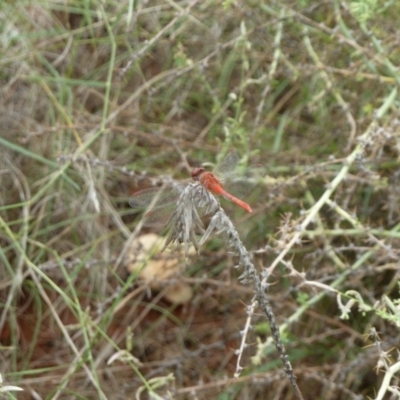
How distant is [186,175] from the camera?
8.76 ft

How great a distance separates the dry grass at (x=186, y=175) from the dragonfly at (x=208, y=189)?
224mm

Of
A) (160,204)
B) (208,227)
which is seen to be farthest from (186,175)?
(208,227)

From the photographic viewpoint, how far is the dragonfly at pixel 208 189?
1.59 meters

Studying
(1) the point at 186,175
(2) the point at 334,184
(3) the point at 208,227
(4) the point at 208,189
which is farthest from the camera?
(1) the point at 186,175

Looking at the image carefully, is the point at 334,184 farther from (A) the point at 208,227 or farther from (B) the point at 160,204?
(A) the point at 208,227

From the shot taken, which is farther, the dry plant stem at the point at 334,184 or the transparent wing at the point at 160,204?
the dry plant stem at the point at 334,184

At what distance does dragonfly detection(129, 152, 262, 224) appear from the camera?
5.21 feet

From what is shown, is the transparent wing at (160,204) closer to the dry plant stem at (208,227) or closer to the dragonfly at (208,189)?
the dragonfly at (208,189)

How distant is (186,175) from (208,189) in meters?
1.10

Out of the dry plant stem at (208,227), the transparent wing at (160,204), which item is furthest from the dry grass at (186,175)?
the dry plant stem at (208,227)

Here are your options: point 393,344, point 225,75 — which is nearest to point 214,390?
point 393,344

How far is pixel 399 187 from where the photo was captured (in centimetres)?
217

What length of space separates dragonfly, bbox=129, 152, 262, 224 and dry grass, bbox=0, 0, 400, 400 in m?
0.22

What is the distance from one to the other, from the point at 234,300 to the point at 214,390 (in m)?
0.33
